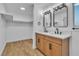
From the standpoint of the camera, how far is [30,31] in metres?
2.57

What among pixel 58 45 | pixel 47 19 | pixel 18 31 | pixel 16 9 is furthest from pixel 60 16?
pixel 18 31

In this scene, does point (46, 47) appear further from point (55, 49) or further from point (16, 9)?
point (16, 9)

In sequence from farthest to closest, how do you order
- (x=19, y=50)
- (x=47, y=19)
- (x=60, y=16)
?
1. (x=47, y=19)
2. (x=19, y=50)
3. (x=60, y=16)

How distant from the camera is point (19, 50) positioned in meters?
2.21

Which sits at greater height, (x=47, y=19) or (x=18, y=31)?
(x=47, y=19)

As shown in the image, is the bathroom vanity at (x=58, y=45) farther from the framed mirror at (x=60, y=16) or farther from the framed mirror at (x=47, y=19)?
the framed mirror at (x=47, y=19)

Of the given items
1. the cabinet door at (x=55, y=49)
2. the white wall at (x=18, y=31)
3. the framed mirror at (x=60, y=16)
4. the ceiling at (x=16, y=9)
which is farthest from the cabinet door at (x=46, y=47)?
the ceiling at (x=16, y=9)

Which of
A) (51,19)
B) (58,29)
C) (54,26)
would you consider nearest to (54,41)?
(58,29)

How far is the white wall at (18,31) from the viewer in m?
2.38

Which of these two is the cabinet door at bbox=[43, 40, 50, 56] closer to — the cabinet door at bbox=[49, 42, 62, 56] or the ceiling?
the cabinet door at bbox=[49, 42, 62, 56]

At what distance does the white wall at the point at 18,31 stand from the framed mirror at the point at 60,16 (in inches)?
27.4

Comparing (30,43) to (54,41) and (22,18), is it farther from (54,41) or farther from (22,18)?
(54,41)

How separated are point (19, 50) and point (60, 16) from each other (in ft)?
3.94

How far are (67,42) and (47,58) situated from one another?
3.50 feet
